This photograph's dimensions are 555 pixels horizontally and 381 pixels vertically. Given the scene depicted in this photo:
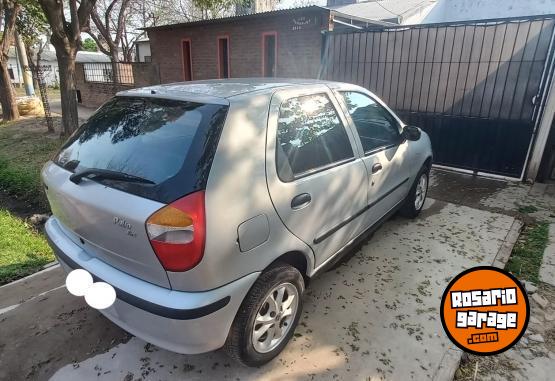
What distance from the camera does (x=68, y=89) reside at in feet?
26.3

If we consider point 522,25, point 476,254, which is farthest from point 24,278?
point 522,25

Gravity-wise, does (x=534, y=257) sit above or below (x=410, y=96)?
below

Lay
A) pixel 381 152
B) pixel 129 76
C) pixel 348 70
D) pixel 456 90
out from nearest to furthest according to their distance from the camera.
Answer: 1. pixel 381 152
2. pixel 456 90
3. pixel 348 70
4. pixel 129 76

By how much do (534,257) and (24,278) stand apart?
4826 mm

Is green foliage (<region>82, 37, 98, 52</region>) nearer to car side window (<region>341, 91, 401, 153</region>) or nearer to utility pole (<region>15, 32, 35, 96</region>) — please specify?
utility pole (<region>15, 32, 35, 96</region>)

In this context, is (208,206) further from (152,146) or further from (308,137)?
(308,137)

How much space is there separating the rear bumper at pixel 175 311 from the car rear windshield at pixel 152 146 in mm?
482

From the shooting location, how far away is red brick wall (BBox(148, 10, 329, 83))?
8125 millimetres

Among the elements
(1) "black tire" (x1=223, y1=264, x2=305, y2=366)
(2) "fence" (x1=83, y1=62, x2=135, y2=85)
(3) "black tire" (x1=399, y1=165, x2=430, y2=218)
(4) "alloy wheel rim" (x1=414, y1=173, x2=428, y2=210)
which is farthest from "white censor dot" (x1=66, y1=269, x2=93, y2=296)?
(2) "fence" (x1=83, y1=62, x2=135, y2=85)

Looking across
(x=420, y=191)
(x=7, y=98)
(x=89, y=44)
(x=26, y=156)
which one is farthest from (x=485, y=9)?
(x=89, y=44)

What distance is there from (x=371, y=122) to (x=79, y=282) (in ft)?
8.48

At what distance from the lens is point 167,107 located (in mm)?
2131

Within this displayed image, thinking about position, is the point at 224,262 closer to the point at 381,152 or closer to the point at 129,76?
the point at 381,152

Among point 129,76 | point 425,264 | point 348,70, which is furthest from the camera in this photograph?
point 129,76
